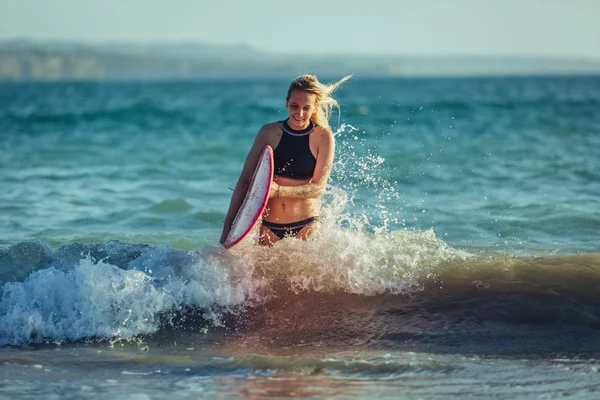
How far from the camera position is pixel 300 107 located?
649 centimetres

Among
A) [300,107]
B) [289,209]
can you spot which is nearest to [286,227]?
[289,209]

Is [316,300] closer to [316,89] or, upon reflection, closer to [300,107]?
[300,107]

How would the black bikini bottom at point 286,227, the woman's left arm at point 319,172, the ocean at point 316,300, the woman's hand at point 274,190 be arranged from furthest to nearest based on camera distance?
the black bikini bottom at point 286,227
the woman's left arm at point 319,172
the woman's hand at point 274,190
the ocean at point 316,300

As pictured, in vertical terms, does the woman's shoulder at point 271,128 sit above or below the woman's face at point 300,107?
below

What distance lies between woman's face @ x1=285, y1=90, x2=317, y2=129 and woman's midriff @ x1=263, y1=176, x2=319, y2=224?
1.56ft

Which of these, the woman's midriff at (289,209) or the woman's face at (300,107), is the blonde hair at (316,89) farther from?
the woman's midriff at (289,209)

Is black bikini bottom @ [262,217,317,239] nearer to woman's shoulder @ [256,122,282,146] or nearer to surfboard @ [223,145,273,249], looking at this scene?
surfboard @ [223,145,273,249]

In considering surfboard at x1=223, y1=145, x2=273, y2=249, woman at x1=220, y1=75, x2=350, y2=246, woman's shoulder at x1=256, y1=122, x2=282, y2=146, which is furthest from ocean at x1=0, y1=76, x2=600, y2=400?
woman's shoulder at x1=256, y1=122, x2=282, y2=146

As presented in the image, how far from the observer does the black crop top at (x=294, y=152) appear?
6590mm

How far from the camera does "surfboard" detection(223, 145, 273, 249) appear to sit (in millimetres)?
6316

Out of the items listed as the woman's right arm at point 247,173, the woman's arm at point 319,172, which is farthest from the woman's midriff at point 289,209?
the woman's right arm at point 247,173

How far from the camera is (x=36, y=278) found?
6777 mm

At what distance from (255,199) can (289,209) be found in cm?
47

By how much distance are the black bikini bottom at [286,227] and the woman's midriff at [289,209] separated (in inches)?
1.1
